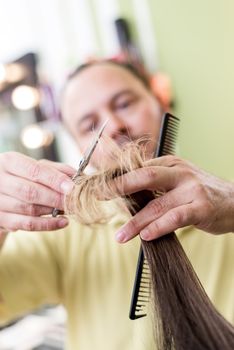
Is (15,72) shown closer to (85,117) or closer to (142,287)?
(85,117)

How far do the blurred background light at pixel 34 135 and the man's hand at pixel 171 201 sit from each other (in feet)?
5.33

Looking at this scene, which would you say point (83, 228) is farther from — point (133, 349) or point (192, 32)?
point (192, 32)

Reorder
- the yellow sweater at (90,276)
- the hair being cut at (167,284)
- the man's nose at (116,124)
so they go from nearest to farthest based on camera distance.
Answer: the hair being cut at (167,284) < the yellow sweater at (90,276) < the man's nose at (116,124)

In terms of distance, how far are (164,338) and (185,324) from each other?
0.04m

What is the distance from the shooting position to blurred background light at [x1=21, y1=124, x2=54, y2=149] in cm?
217

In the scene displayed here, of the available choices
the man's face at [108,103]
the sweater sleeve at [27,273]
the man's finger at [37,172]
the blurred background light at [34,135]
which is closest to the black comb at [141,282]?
the man's finger at [37,172]

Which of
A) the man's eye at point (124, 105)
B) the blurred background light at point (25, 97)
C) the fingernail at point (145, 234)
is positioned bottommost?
the fingernail at point (145, 234)

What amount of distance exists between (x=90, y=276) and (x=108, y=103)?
50 cm

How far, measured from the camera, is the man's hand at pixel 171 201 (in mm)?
575

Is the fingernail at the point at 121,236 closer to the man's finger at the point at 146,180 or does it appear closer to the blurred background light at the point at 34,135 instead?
the man's finger at the point at 146,180

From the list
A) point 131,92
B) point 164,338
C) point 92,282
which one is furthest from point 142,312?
point 131,92

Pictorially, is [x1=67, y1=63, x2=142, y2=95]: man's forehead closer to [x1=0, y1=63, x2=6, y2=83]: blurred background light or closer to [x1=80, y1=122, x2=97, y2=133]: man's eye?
[x1=80, y1=122, x2=97, y2=133]: man's eye

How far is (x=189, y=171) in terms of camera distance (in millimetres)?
616

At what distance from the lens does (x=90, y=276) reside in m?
0.97
